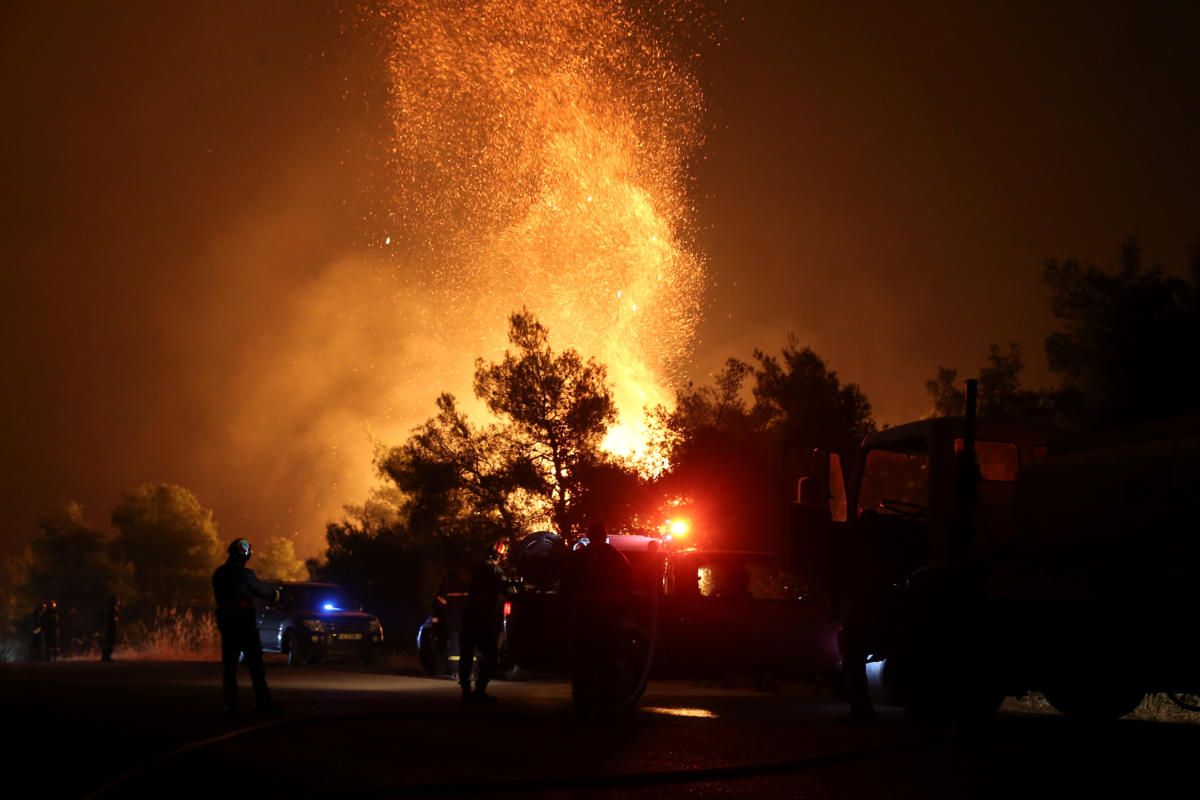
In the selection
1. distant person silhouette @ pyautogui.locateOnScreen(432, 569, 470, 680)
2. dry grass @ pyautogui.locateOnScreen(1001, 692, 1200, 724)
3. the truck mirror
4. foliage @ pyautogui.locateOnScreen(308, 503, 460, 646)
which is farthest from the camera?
foliage @ pyautogui.locateOnScreen(308, 503, 460, 646)

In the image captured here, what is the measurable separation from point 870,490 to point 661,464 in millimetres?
26063

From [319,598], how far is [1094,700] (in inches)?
763

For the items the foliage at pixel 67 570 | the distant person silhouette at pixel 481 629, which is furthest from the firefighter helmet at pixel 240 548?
the foliage at pixel 67 570

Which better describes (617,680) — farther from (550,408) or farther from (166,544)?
(166,544)

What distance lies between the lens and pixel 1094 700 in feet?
37.3

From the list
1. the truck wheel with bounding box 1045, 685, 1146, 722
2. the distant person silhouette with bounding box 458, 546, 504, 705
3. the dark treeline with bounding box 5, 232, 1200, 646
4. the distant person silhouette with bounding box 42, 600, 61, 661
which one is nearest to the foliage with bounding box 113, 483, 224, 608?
the dark treeline with bounding box 5, 232, 1200, 646

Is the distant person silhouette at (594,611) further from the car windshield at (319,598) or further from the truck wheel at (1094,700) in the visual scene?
the car windshield at (319,598)

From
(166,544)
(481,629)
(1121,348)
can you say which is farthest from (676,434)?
(166,544)

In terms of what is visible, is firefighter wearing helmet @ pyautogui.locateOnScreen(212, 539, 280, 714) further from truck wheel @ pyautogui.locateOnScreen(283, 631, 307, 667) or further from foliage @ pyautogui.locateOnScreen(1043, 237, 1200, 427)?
foliage @ pyautogui.locateOnScreen(1043, 237, 1200, 427)

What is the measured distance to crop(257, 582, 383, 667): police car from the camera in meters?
26.3

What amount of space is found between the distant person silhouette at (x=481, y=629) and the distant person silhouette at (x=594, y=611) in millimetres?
2718

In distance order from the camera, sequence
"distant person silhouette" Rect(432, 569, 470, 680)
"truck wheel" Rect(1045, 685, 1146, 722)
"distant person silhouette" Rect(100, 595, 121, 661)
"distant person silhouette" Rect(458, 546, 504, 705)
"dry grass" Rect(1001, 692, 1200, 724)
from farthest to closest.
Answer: "distant person silhouette" Rect(100, 595, 121, 661)
"distant person silhouette" Rect(432, 569, 470, 680)
"distant person silhouette" Rect(458, 546, 504, 705)
"dry grass" Rect(1001, 692, 1200, 724)
"truck wheel" Rect(1045, 685, 1146, 722)

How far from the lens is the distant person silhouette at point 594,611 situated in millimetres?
11992

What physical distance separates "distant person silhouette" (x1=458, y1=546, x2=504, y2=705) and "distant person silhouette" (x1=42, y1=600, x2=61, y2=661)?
24868mm
